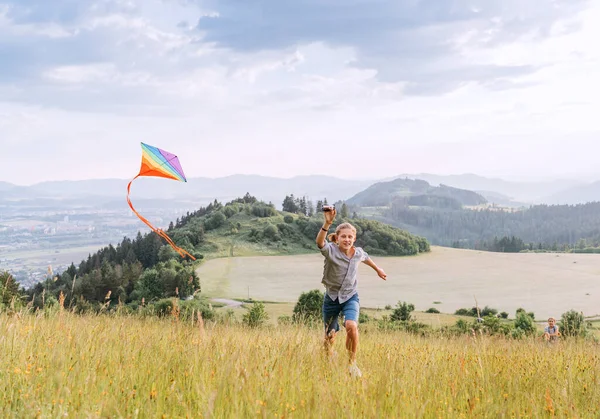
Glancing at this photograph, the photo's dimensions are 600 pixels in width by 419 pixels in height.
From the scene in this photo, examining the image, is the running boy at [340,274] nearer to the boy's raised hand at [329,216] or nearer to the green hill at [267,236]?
the boy's raised hand at [329,216]

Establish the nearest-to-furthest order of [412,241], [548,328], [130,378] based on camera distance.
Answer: [130,378] < [548,328] < [412,241]

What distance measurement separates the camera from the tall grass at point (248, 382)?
3273 mm

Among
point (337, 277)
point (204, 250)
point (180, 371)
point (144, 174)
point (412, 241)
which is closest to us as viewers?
point (180, 371)

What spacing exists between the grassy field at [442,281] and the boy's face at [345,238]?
7611 cm

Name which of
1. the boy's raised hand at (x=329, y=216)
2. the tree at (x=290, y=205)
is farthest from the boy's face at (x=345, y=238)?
the tree at (x=290, y=205)

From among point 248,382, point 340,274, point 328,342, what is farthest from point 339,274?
point 248,382

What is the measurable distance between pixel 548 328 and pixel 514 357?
26.8ft

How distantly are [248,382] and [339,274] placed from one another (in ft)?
10.2

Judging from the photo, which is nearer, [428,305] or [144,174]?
[144,174]

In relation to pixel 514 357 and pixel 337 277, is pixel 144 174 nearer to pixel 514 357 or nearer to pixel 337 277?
pixel 337 277

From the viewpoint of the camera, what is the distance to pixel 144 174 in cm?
784

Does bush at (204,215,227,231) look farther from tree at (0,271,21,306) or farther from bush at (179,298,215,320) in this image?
tree at (0,271,21,306)

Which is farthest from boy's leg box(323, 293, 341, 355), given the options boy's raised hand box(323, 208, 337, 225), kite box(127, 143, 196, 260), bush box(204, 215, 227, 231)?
bush box(204, 215, 227, 231)

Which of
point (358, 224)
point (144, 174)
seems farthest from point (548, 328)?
point (358, 224)
